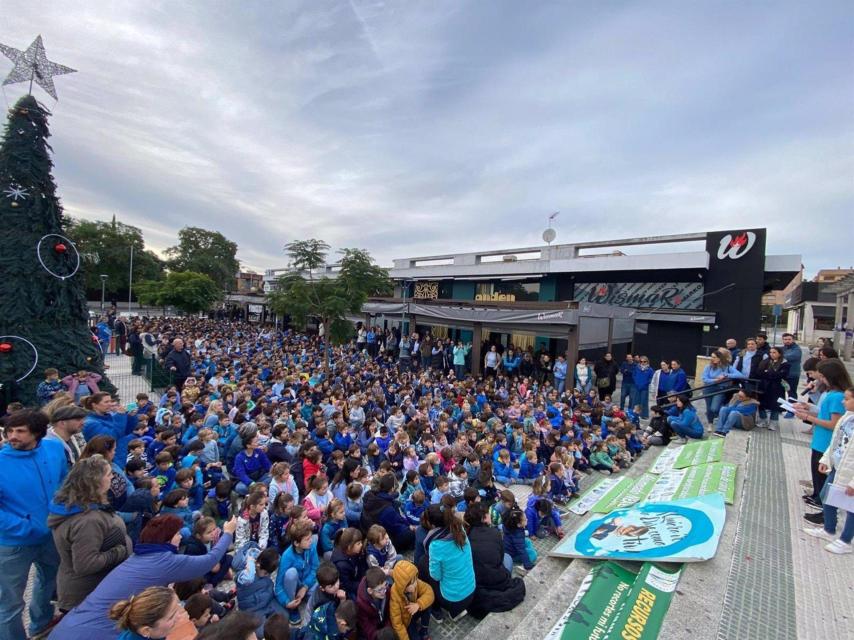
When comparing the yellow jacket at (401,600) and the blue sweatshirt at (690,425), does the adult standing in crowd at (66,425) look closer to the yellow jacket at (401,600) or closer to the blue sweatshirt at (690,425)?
the yellow jacket at (401,600)

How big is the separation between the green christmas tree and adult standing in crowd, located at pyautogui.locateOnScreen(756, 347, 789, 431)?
14860 mm

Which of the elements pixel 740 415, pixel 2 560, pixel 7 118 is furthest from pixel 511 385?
pixel 7 118

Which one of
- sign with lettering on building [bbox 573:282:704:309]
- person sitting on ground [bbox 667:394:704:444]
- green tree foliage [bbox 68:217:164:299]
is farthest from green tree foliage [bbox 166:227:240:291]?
person sitting on ground [bbox 667:394:704:444]

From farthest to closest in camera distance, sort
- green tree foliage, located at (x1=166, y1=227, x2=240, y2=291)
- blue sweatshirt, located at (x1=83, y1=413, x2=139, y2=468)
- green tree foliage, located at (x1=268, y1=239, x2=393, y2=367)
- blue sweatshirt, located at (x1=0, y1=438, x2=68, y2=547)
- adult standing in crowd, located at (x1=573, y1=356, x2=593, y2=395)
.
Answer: green tree foliage, located at (x1=166, y1=227, x2=240, y2=291) < green tree foliage, located at (x1=268, y1=239, x2=393, y2=367) < adult standing in crowd, located at (x1=573, y1=356, x2=593, y2=395) < blue sweatshirt, located at (x1=83, y1=413, x2=139, y2=468) < blue sweatshirt, located at (x1=0, y1=438, x2=68, y2=547)

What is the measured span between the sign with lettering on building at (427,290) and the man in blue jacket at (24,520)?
21963mm

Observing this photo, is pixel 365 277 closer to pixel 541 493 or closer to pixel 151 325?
pixel 541 493

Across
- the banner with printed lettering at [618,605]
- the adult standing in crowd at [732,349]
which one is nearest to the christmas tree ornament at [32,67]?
the banner with printed lettering at [618,605]

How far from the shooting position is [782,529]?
3.98 meters

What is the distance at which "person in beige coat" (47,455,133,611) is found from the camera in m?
2.38

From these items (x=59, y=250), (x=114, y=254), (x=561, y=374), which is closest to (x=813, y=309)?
(x=561, y=374)

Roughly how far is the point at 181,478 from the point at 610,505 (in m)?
5.73

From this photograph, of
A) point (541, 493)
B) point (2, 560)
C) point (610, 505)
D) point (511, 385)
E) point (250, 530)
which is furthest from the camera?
point (511, 385)

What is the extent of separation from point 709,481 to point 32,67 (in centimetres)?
1419

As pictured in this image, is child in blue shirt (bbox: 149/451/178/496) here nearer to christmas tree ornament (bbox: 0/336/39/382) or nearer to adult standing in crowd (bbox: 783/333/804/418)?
christmas tree ornament (bbox: 0/336/39/382)
